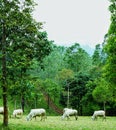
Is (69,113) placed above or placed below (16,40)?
below

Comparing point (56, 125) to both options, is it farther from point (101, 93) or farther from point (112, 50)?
point (101, 93)

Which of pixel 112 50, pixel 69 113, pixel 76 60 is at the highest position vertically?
pixel 76 60

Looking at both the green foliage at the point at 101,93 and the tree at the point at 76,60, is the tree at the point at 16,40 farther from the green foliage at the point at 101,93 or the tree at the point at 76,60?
the tree at the point at 76,60

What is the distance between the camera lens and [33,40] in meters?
31.9

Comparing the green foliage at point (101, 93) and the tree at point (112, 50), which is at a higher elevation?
the tree at point (112, 50)

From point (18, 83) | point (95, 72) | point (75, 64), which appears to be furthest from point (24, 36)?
point (75, 64)

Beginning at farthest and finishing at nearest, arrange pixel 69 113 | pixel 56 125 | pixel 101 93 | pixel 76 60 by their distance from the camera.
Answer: pixel 76 60 < pixel 101 93 < pixel 69 113 < pixel 56 125

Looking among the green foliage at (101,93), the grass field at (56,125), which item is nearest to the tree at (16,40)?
the grass field at (56,125)

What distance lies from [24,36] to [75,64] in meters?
85.8

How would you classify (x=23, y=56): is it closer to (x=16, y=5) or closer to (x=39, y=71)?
(x=16, y=5)

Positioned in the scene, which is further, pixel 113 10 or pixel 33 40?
pixel 113 10

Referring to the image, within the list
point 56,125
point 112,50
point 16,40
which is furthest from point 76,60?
point 16,40

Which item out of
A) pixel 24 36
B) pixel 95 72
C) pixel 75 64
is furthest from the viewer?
pixel 75 64

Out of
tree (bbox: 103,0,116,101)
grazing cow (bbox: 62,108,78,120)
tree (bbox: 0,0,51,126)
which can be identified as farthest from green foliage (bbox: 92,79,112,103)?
tree (bbox: 0,0,51,126)
